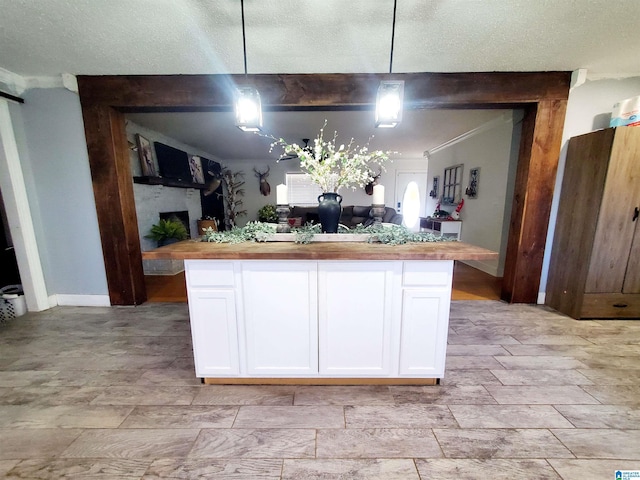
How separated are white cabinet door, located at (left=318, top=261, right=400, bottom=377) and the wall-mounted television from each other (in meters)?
4.28

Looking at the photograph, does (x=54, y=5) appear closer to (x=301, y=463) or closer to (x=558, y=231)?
(x=301, y=463)

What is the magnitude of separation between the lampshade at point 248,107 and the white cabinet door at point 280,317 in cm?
92

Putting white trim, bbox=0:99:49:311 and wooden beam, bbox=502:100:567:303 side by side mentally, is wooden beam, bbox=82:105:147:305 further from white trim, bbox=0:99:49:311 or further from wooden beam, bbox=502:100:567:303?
wooden beam, bbox=502:100:567:303

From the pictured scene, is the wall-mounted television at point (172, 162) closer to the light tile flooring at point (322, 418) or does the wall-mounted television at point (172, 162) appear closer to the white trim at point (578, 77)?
the light tile flooring at point (322, 418)

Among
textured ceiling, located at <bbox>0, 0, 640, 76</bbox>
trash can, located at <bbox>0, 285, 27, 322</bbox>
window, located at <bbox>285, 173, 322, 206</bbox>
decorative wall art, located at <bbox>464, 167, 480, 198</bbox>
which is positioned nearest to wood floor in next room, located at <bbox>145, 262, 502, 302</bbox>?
trash can, located at <bbox>0, 285, 27, 322</bbox>

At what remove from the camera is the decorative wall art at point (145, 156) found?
3.78 m

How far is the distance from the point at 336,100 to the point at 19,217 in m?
3.50

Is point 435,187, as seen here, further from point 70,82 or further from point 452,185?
point 70,82

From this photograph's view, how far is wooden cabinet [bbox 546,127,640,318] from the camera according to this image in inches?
84.7

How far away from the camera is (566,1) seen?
1.56 metres

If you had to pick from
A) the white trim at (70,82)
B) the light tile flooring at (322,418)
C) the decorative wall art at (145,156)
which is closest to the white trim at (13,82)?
the white trim at (70,82)

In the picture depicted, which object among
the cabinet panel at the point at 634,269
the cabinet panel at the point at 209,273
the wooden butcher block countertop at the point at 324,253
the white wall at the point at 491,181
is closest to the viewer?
the wooden butcher block countertop at the point at 324,253

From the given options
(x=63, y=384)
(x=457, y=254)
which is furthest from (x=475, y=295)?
(x=63, y=384)

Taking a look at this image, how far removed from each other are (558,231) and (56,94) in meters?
5.44
